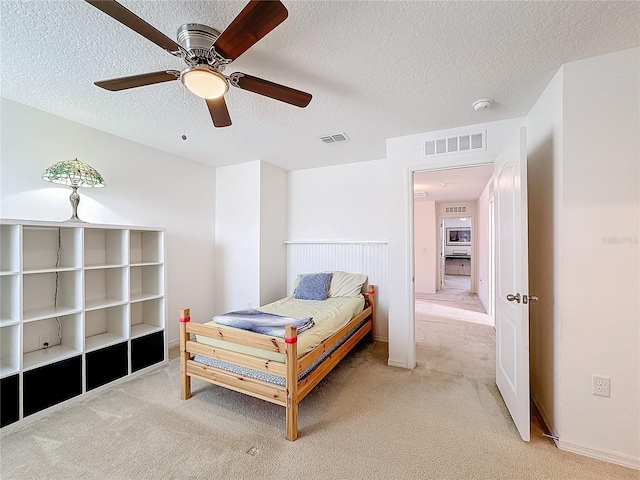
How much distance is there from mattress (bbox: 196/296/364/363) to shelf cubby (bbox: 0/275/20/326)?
4.24 feet

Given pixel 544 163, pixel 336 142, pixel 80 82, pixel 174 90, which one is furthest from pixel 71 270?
pixel 544 163

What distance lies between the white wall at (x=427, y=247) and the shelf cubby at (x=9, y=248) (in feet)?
23.5

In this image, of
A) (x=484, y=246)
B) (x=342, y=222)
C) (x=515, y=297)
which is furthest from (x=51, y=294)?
(x=484, y=246)

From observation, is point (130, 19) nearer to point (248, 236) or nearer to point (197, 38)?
point (197, 38)

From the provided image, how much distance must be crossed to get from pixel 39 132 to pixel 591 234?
4.29 meters

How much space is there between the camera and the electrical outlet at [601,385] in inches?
64.6

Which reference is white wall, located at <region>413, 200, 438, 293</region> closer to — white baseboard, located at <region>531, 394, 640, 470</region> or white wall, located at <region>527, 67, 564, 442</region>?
white wall, located at <region>527, 67, 564, 442</region>

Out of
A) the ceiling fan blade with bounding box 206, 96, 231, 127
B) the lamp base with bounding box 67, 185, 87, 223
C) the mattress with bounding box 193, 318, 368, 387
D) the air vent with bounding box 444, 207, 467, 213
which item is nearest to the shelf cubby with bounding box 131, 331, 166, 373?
the mattress with bounding box 193, 318, 368, 387

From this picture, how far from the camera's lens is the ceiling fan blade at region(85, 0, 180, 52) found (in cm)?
104

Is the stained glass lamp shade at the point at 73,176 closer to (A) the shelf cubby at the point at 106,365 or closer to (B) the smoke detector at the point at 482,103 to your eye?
(A) the shelf cubby at the point at 106,365

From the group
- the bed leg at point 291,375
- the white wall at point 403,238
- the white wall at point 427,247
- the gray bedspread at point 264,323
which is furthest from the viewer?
the white wall at point 427,247

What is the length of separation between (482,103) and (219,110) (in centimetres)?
206

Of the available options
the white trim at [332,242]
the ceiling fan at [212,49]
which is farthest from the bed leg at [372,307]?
the ceiling fan at [212,49]

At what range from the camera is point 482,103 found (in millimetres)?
2232
